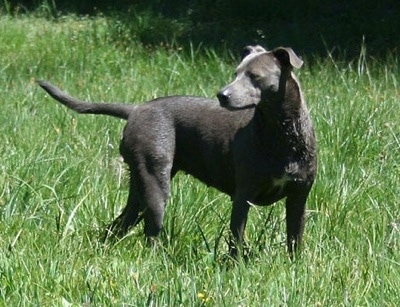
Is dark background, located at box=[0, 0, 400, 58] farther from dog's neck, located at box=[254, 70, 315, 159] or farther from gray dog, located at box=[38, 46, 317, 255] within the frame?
dog's neck, located at box=[254, 70, 315, 159]

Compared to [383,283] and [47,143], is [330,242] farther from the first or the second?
[47,143]

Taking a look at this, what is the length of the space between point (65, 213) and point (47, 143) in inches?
47.6

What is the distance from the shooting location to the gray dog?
5121mm

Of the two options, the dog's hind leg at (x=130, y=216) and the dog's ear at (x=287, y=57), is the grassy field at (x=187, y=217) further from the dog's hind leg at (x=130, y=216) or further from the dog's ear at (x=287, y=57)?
the dog's ear at (x=287, y=57)

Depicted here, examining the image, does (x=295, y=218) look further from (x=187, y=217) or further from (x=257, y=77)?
(x=257, y=77)

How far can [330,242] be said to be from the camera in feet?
17.7

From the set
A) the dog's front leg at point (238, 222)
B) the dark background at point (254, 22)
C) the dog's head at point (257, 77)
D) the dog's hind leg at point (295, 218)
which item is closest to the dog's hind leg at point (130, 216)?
the dog's front leg at point (238, 222)

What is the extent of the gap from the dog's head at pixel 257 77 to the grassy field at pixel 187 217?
0.71 m

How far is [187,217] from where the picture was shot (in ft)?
18.7

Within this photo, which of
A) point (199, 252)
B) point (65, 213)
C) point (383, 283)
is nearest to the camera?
point (383, 283)

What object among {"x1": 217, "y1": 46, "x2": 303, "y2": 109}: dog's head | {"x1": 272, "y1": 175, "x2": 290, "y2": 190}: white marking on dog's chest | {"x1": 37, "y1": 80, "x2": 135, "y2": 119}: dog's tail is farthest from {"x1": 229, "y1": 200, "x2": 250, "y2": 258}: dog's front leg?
{"x1": 37, "y1": 80, "x2": 135, "y2": 119}: dog's tail

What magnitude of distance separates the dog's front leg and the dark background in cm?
539

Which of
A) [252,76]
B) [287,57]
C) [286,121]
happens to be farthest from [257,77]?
[286,121]

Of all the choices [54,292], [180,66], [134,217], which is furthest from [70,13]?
[54,292]
